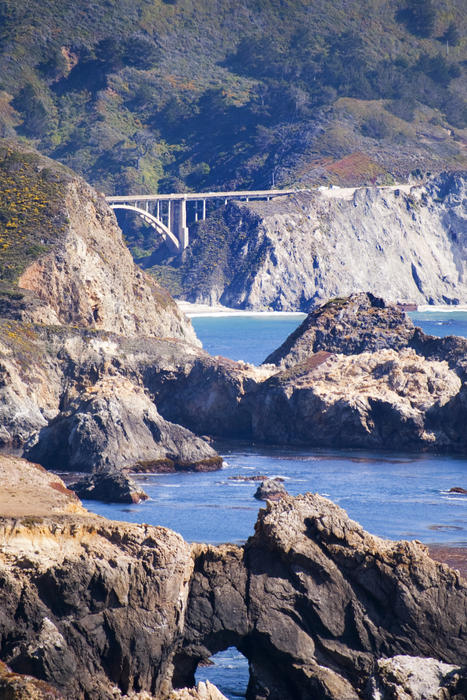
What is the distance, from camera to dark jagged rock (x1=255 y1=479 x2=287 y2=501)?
54.8 metres

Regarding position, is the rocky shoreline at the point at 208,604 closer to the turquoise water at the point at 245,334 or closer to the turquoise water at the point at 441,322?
the turquoise water at the point at 245,334

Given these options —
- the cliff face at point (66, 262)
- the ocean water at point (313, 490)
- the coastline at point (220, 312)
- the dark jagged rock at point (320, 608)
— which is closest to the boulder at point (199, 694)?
the dark jagged rock at point (320, 608)

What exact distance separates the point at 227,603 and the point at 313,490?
1135 inches

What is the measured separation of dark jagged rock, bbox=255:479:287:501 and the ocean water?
1.31ft

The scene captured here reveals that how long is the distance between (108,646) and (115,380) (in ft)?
135

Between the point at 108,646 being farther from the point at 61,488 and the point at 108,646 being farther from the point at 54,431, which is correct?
the point at 54,431

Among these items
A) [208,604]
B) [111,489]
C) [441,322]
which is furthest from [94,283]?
[441,322]

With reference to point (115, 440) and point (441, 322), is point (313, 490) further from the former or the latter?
point (441, 322)

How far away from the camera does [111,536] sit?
93.0 feet

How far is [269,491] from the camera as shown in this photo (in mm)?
55188

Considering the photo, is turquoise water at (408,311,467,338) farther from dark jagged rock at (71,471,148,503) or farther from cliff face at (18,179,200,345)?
dark jagged rock at (71,471,148,503)

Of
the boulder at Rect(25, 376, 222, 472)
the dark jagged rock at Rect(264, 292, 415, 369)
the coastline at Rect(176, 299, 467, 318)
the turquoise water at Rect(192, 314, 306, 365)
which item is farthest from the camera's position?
the coastline at Rect(176, 299, 467, 318)

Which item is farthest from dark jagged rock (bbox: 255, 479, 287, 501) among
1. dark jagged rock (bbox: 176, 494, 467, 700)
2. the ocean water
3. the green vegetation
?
the green vegetation

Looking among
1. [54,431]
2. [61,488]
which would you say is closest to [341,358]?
[54,431]
